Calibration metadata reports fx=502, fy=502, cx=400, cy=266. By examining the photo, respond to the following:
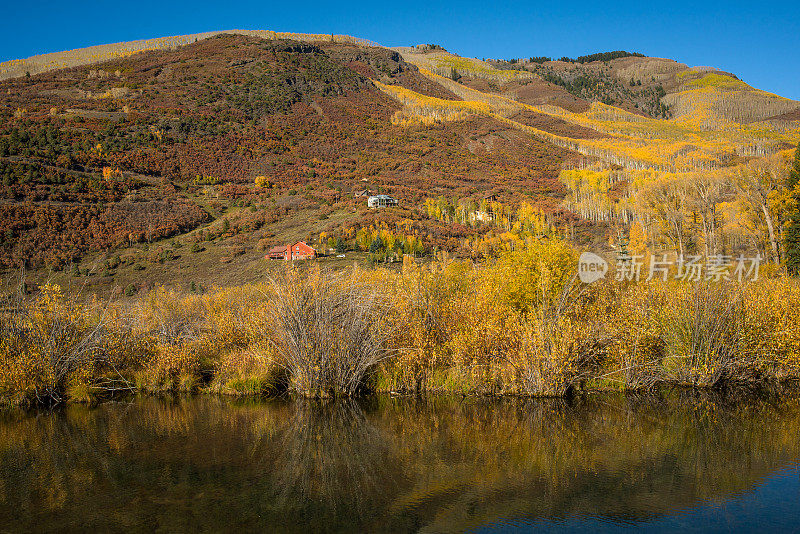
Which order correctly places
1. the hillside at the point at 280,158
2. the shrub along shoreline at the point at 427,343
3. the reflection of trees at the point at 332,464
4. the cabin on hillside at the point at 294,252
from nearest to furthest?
the reflection of trees at the point at 332,464 → the shrub along shoreline at the point at 427,343 → the cabin on hillside at the point at 294,252 → the hillside at the point at 280,158

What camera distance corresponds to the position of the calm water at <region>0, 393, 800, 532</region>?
6730mm

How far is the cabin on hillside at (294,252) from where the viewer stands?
49969 millimetres

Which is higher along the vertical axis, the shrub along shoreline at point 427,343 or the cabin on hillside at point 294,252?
the cabin on hillside at point 294,252

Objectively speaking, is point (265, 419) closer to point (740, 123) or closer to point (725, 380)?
point (725, 380)

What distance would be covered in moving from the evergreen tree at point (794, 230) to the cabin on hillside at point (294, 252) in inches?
1506

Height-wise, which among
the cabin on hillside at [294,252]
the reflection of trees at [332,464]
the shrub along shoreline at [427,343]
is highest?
the cabin on hillside at [294,252]

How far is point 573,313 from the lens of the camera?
1348 cm

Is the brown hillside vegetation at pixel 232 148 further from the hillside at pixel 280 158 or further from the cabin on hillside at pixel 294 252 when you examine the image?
the cabin on hillside at pixel 294 252

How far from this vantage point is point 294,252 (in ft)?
170

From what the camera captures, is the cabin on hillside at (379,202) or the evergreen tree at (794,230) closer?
the evergreen tree at (794,230)

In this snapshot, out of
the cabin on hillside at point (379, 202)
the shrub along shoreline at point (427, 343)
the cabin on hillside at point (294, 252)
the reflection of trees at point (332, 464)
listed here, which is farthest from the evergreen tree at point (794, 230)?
the cabin on hillside at point (379, 202)

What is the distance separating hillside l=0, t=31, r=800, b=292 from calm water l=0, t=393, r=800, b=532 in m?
10.9

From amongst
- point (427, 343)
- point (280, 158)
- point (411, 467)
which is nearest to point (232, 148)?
point (280, 158)

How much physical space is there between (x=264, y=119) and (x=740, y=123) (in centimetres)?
15809
